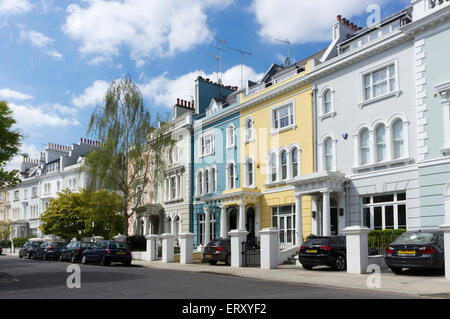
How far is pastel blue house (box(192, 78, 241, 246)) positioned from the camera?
106 ft

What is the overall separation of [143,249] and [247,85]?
1356 centimetres

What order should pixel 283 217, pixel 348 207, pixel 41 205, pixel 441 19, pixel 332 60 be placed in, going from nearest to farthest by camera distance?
pixel 441 19, pixel 348 207, pixel 332 60, pixel 283 217, pixel 41 205

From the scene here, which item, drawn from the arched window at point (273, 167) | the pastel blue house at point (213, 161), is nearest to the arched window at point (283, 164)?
the arched window at point (273, 167)

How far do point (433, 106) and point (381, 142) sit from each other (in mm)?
3172

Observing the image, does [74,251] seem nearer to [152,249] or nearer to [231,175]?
[152,249]

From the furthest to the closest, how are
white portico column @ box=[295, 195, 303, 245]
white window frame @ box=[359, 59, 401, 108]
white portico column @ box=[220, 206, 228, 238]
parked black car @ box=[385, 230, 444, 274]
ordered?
white portico column @ box=[220, 206, 228, 238] < white portico column @ box=[295, 195, 303, 245] < white window frame @ box=[359, 59, 401, 108] < parked black car @ box=[385, 230, 444, 274]

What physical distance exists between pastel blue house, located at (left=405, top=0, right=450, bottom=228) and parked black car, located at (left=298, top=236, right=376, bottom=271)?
4.05 metres

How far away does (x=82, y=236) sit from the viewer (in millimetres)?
44656

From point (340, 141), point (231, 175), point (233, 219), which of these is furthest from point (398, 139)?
point (233, 219)

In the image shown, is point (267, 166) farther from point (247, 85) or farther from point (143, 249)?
point (143, 249)

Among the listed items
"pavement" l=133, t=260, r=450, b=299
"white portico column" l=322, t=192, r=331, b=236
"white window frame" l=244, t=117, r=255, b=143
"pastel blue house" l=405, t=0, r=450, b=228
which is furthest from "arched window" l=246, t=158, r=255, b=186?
"pastel blue house" l=405, t=0, r=450, b=228

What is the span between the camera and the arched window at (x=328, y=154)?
2512cm

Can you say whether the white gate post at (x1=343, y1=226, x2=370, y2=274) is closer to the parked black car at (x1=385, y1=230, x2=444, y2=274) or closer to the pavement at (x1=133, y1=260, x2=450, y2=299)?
the pavement at (x1=133, y1=260, x2=450, y2=299)
